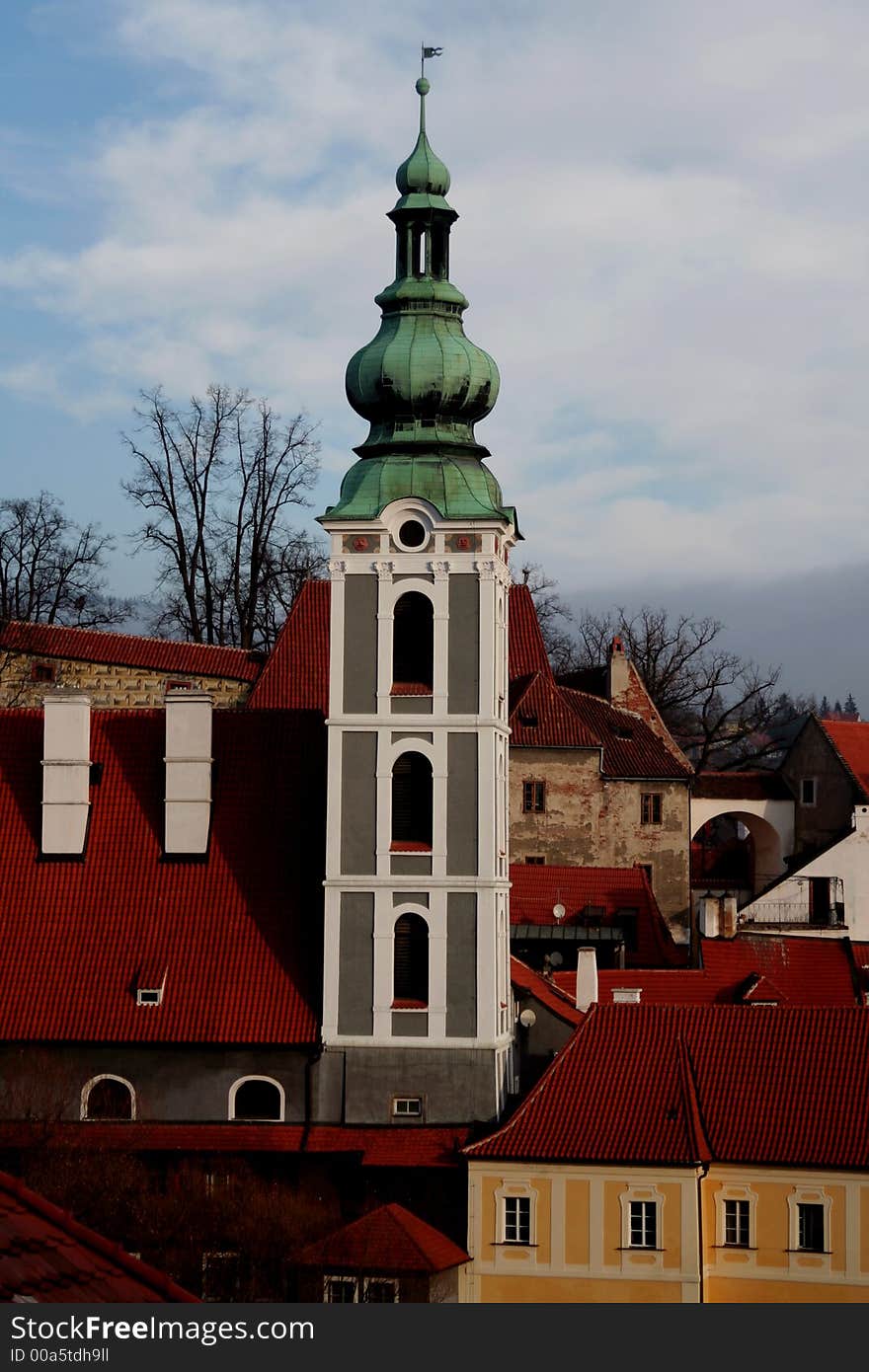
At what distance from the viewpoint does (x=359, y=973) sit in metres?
34.5

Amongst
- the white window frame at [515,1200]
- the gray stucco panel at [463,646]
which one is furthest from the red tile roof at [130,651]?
the white window frame at [515,1200]

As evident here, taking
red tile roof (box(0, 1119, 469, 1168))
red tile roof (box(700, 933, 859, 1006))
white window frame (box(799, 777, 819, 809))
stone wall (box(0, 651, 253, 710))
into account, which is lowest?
red tile roof (box(0, 1119, 469, 1168))

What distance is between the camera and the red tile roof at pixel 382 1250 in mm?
30391

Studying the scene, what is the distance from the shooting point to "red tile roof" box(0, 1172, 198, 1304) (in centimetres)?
991

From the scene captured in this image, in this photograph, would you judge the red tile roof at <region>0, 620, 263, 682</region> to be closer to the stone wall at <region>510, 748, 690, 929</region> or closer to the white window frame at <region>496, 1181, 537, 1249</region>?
the stone wall at <region>510, 748, 690, 929</region>

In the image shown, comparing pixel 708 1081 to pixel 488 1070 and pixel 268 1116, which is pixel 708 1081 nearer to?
pixel 488 1070

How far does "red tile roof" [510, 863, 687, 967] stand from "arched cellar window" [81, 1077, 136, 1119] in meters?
13.0

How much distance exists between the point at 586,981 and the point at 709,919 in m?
10.3

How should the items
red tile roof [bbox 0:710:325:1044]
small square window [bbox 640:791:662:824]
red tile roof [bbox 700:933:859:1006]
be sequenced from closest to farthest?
red tile roof [bbox 0:710:325:1044] < red tile roof [bbox 700:933:859:1006] < small square window [bbox 640:791:662:824]

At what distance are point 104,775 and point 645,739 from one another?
20497mm

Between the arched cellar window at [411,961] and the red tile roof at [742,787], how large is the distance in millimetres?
27129

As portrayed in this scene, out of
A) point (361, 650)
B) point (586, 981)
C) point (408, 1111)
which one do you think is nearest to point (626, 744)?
point (586, 981)

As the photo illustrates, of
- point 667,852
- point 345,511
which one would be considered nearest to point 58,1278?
point 345,511

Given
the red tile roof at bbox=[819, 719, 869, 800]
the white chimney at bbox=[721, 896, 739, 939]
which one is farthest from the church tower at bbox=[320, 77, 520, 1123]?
the red tile roof at bbox=[819, 719, 869, 800]
